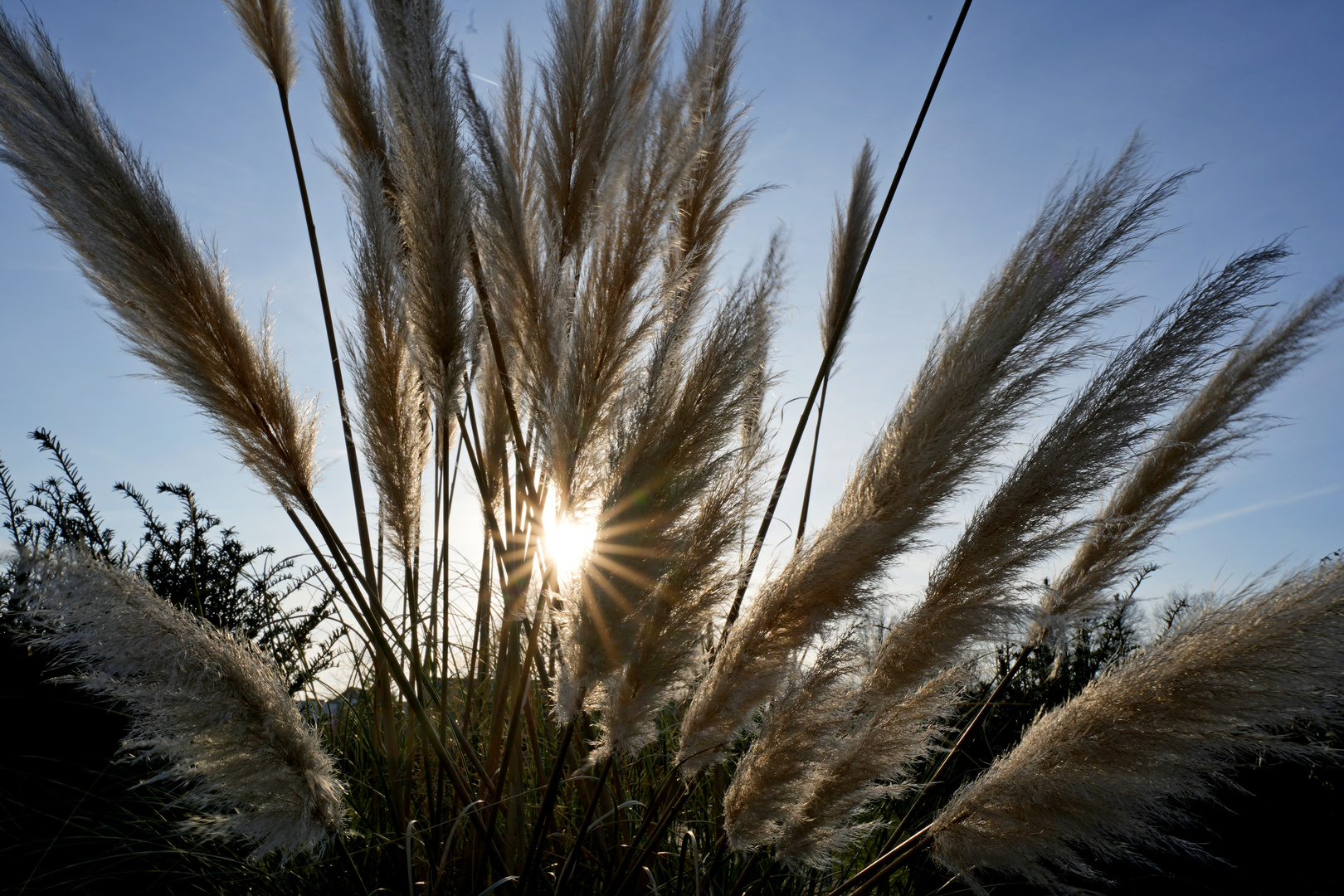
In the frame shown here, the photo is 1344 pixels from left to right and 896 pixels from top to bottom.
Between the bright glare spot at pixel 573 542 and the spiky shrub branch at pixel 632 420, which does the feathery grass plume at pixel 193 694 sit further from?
the bright glare spot at pixel 573 542

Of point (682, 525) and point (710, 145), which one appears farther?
point (710, 145)

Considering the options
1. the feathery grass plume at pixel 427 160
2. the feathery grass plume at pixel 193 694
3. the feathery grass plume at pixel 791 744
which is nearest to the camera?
the feathery grass plume at pixel 193 694

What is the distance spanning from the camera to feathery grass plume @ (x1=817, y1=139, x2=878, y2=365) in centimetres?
264

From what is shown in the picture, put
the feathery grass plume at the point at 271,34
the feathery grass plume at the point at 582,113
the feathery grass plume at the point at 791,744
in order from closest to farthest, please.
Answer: the feathery grass plume at the point at 791,744
the feathery grass plume at the point at 582,113
the feathery grass plume at the point at 271,34

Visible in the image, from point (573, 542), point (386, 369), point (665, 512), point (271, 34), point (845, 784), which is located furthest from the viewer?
point (271, 34)

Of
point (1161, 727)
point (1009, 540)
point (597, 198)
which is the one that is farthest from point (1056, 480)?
point (597, 198)

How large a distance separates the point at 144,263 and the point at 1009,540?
1.92m

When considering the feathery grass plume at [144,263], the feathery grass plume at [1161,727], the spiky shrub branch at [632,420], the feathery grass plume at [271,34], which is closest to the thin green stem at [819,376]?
the spiky shrub branch at [632,420]

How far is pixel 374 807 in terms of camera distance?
224 cm

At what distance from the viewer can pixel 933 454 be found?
1.43 m

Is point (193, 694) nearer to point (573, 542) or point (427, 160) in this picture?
point (573, 542)

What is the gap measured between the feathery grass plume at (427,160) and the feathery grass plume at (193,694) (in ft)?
2.59

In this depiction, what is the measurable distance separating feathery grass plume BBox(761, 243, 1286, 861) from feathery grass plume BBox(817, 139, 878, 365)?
3.88 feet

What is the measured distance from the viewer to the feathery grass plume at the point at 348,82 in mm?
2066
